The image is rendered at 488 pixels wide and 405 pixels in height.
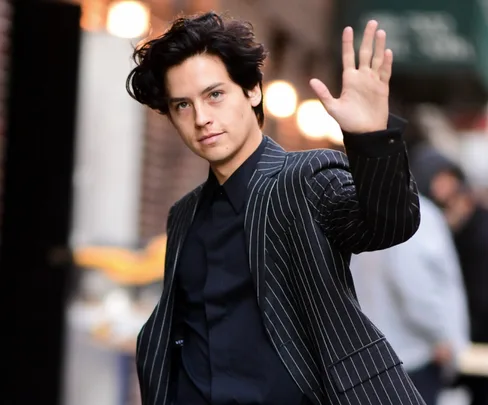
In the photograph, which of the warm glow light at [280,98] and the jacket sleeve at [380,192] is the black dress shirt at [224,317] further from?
the warm glow light at [280,98]

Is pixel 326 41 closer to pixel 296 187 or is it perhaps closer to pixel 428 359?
pixel 428 359

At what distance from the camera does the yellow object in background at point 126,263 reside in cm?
813

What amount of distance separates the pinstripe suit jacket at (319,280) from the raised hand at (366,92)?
0.16 metres

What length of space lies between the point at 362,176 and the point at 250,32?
746 mm

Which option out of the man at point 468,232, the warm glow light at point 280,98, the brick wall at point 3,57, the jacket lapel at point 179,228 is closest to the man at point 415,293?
the man at point 468,232

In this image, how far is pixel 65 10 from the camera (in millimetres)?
8109

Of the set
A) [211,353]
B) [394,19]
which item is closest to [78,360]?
[211,353]

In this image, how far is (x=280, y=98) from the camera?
1356 cm

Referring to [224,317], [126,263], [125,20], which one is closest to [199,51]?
[224,317]

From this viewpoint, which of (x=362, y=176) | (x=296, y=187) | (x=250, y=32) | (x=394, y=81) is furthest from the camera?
(x=394, y=81)

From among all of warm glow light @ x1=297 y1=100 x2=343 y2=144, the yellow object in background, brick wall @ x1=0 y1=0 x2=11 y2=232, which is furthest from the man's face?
warm glow light @ x1=297 y1=100 x2=343 y2=144

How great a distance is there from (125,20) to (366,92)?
626 centimetres

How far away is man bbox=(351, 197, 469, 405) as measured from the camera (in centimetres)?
680

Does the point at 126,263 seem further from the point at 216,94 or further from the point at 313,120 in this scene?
the point at 313,120
